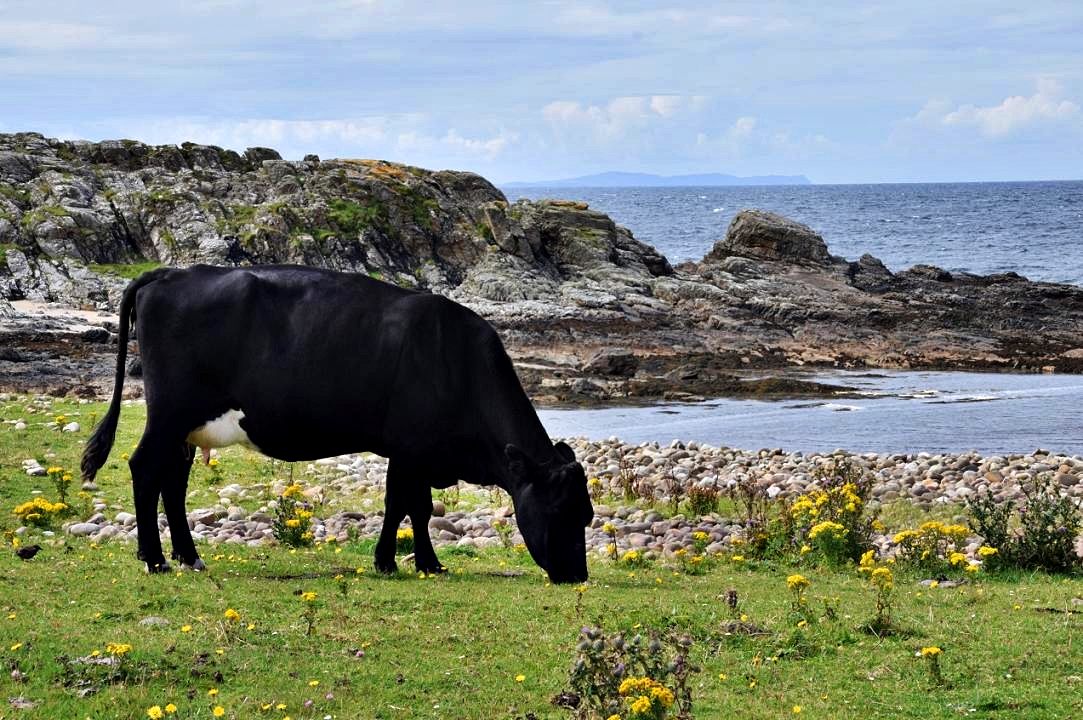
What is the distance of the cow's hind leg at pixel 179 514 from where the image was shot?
12.0m

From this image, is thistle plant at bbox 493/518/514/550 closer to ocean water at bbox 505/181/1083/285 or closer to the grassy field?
the grassy field

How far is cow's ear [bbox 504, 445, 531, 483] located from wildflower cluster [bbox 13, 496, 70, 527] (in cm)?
582

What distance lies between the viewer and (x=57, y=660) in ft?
27.3

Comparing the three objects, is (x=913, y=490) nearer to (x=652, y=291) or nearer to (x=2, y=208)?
(x=652, y=291)

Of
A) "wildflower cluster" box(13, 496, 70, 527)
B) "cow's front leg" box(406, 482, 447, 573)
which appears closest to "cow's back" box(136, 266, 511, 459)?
"cow's front leg" box(406, 482, 447, 573)

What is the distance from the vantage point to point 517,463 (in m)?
11.4

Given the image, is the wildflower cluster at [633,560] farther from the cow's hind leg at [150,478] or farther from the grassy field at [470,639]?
the cow's hind leg at [150,478]

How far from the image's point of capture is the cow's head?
1143cm


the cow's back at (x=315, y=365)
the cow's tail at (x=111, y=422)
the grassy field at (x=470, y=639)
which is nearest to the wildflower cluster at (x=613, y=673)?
the grassy field at (x=470, y=639)

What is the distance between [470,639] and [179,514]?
13.4ft

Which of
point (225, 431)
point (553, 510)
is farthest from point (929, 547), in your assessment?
point (225, 431)

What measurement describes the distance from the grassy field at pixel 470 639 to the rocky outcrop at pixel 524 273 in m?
27.0

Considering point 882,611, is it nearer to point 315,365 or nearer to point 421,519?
point 421,519

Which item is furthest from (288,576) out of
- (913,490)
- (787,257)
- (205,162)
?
(205,162)
